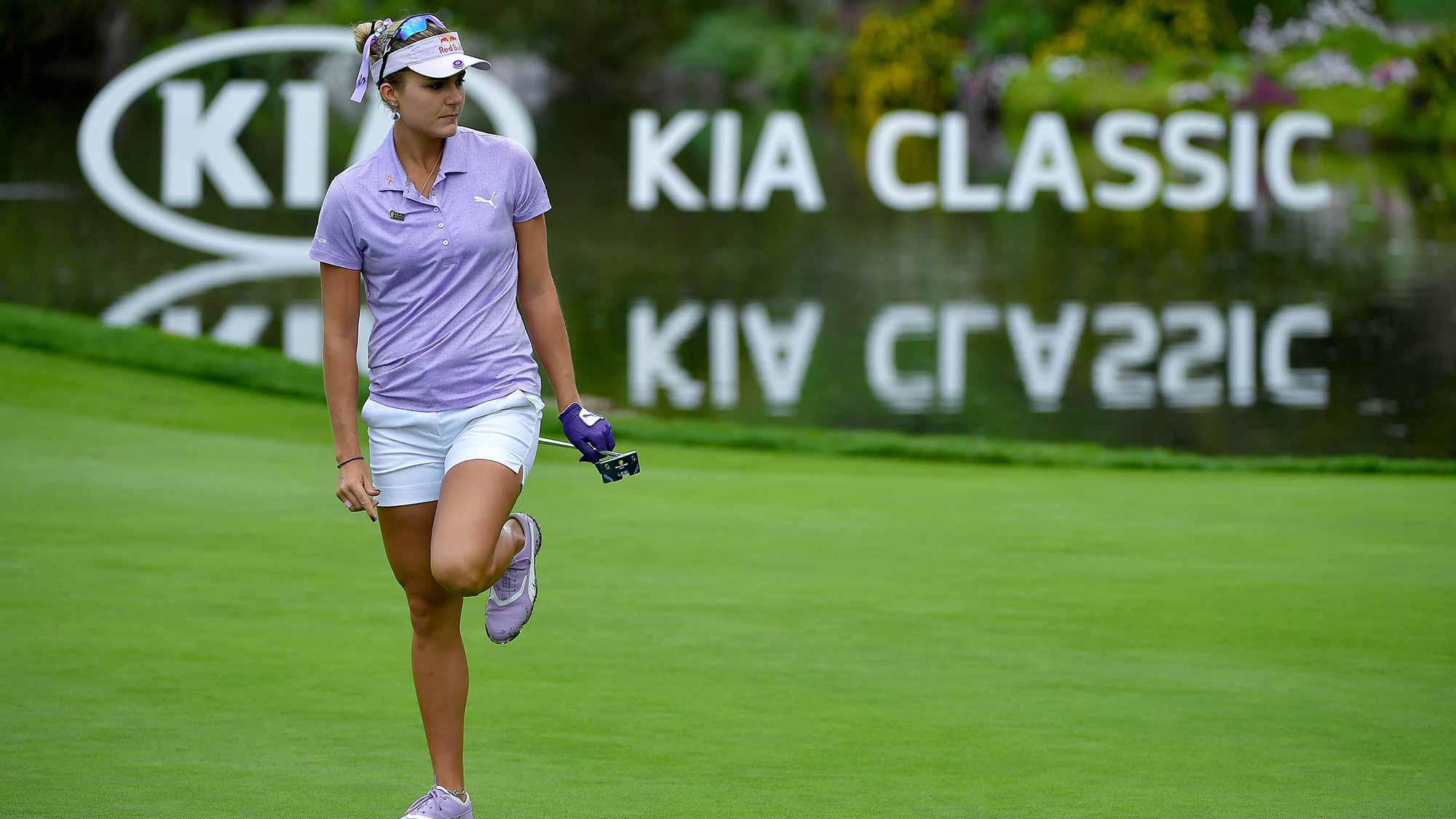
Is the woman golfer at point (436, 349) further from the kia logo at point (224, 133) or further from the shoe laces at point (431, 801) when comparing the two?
the kia logo at point (224, 133)

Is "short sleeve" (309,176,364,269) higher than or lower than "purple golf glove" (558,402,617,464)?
higher

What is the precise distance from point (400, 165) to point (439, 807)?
1.29m

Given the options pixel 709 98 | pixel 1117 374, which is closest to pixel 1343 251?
pixel 1117 374

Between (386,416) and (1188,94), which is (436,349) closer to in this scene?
(386,416)

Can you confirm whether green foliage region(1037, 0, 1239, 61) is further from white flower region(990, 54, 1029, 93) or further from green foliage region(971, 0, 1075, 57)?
green foliage region(971, 0, 1075, 57)

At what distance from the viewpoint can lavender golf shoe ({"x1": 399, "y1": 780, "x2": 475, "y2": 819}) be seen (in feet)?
14.0

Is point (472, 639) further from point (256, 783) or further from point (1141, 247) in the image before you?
point (1141, 247)

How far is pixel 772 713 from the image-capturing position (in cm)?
521

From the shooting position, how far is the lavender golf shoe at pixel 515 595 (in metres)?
4.57

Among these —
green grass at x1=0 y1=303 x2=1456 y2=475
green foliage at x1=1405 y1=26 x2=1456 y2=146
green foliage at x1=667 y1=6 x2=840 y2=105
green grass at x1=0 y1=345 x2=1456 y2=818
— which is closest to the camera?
green grass at x1=0 y1=345 x2=1456 y2=818

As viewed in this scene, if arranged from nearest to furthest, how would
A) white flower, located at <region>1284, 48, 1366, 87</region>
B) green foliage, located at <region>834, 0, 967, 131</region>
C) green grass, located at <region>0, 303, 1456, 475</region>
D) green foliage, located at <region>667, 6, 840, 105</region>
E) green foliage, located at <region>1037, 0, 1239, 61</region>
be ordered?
green grass, located at <region>0, 303, 1456, 475</region> < white flower, located at <region>1284, 48, 1366, 87</region> < green foliage, located at <region>1037, 0, 1239, 61</region> < green foliage, located at <region>834, 0, 967, 131</region> < green foliage, located at <region>667, 6, 840, 105</region>

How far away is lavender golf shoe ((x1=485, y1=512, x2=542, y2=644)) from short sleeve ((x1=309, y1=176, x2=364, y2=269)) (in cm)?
66

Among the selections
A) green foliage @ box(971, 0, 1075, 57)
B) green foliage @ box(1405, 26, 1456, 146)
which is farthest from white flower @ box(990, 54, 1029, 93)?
green foliage @ box(1405, 26, 1456, 146)

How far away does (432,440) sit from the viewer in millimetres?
4375
